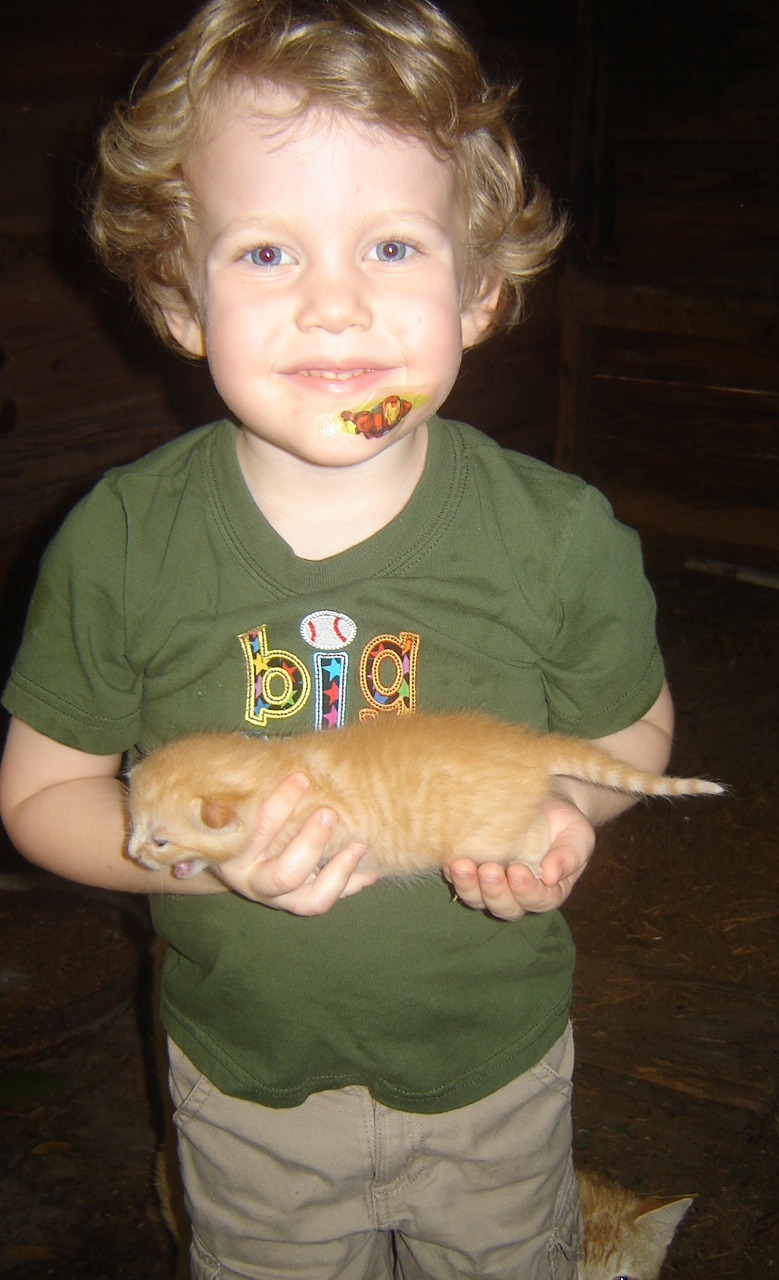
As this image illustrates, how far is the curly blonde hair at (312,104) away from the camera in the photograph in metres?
1.46

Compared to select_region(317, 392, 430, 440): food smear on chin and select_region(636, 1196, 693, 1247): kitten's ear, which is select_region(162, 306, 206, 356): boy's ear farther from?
select_region(636, 1196, 693, 1247): kitten's ear

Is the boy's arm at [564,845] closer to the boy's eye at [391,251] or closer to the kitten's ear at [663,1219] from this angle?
the boy's eye at [391,251]

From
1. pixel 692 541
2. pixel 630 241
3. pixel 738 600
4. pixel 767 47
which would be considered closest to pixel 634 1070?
pixel 738 600

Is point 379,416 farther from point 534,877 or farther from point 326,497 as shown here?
point 534,877

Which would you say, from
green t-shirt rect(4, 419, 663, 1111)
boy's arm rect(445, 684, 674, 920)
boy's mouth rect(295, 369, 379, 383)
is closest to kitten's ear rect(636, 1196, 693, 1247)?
green t-shirt rect(4, 419, 663, 1111)

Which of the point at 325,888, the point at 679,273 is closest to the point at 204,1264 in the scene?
the point at 325,888

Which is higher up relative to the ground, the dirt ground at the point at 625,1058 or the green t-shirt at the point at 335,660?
the green t-shirt at the point at 335,660

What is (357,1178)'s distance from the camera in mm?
1753

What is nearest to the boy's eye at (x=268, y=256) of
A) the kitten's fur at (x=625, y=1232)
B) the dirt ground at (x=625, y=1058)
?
the kitten's fur at (x=625, y=1232)

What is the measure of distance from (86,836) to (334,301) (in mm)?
980

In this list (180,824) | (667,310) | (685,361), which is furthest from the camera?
(685,361)

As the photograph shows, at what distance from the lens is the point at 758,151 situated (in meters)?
5.37

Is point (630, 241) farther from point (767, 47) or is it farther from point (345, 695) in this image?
point (345, 695)

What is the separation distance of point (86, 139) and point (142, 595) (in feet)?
6.93
